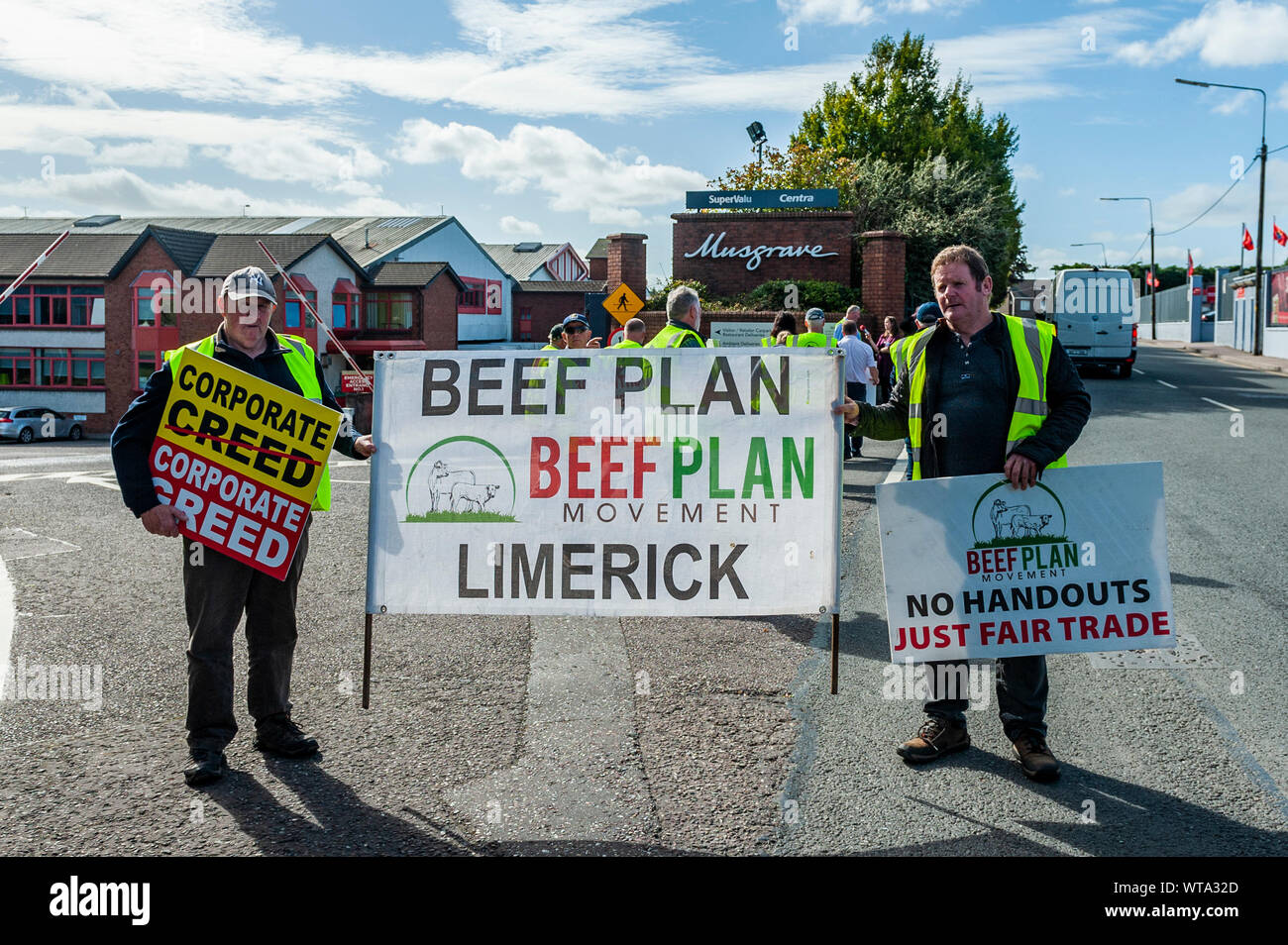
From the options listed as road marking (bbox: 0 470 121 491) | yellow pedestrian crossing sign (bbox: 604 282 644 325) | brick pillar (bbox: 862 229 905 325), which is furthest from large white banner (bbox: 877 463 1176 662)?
brick pillar (bbox: 862 229 905 325)

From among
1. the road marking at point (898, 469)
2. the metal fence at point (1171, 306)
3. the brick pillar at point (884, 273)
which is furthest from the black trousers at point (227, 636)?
the metal fence at point (1171, 306)

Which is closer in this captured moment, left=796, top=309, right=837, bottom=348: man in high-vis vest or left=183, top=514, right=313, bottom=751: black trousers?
left=183, top=514, right=313, bottom=751: black trousers

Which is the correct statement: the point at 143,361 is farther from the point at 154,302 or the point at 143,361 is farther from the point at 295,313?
the point at 295,313

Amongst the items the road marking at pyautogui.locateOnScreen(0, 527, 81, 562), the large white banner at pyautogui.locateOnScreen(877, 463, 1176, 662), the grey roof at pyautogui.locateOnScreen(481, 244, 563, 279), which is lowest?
the road marking at pyautogui.locateOnScreen(0, 527, 81, 562)

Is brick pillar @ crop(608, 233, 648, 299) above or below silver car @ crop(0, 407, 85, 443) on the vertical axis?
above

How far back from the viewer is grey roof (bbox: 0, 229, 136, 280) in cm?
5216

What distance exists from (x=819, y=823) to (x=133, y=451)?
3198mm

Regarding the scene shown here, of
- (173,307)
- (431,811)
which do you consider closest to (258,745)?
(431,811)

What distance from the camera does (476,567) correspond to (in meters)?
4.75

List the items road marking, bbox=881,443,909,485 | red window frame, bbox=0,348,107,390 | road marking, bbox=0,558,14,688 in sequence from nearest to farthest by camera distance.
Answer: road marking, bbox=0,558,14,688 < road marking, bbox=881,443,909,485 < red window frame, bbox=0,348,107,390

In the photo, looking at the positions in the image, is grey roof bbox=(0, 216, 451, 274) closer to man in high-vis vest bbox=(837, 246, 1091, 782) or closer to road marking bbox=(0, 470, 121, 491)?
road marking bbox=(0, 470, 121, 491)

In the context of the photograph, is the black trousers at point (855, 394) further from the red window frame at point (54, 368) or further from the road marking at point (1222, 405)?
the red window frame at point (54, 368)

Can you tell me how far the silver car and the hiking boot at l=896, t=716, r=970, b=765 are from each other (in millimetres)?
50381

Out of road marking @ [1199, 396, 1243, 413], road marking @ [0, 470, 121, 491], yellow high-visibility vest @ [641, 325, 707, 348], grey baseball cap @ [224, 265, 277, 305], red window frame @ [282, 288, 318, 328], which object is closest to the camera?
grey baseball cap @ [224, 265, 277, 305]
